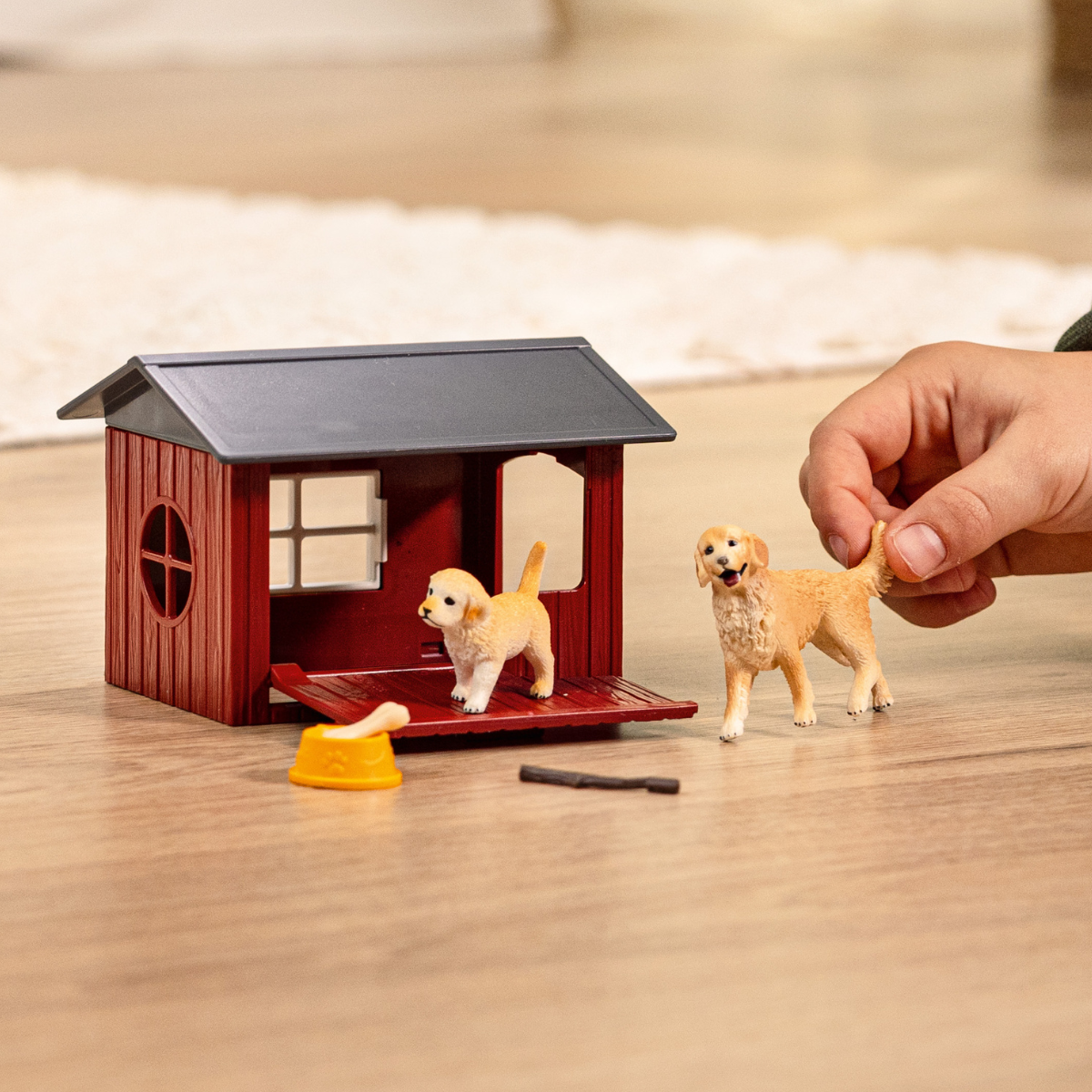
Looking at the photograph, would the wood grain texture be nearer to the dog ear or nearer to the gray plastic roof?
the dog ear

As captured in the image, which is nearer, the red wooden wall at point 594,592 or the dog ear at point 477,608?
the dog ear at point 477,608

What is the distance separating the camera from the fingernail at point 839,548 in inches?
46.1

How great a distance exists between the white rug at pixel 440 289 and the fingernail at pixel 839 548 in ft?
5.05

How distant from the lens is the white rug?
10.1 feet

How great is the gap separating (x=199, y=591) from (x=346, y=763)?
211mm

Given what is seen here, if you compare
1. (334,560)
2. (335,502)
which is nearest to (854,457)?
(334,560)

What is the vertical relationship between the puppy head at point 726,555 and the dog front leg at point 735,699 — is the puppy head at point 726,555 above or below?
above

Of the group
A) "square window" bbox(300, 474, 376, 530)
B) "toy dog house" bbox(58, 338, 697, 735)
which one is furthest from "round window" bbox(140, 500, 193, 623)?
"square window" bbox(300, 474, 376, 530)

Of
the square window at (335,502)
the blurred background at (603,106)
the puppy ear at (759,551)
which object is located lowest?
the puppy ear at (759,551)

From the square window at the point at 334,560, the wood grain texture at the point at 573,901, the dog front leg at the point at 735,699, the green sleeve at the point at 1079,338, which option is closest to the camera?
the wood grain texture at the point at 573,901

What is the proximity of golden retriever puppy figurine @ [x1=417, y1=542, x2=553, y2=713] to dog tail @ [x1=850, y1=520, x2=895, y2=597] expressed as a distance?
0.21 m

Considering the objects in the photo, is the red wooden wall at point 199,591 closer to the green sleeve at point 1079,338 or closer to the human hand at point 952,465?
the human hand at point 952,465

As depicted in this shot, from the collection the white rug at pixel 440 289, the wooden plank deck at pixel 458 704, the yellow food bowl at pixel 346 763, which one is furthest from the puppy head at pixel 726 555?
the white rug at pixel 440 289

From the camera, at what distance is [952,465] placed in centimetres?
131
